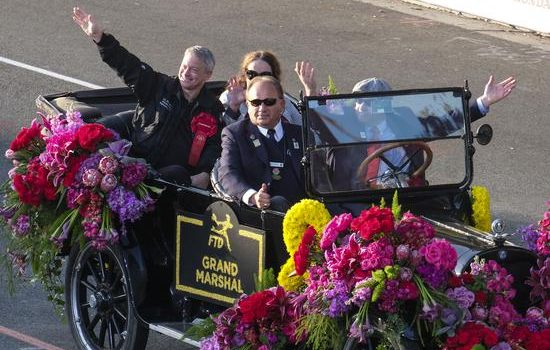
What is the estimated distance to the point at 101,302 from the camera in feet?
28.8

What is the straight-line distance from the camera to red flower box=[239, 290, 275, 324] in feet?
24.2

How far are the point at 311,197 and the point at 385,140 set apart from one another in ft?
1.77

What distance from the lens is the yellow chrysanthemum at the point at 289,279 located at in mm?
7477

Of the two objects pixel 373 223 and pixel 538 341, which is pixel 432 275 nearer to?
pixel 373 223

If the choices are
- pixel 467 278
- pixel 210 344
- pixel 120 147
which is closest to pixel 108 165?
pixel 120 147

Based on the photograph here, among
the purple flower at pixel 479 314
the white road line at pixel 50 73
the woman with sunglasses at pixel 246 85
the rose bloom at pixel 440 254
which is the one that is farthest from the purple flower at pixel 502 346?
the white road line at pixel 50 73

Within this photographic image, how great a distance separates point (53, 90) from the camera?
15.1 meters

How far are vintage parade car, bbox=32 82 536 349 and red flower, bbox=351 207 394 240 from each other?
2.12 feet

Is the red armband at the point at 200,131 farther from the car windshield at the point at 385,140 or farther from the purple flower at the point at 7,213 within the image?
the car windshield at the point at 385,140

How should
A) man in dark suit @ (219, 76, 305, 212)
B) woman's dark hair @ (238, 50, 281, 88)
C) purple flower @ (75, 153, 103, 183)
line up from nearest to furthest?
man in dark suit @ (219, 76, 305, 212) < purple flower @ (75, 153, 103, 183) < woman's dark hair @ (238, 50, 281, 88)

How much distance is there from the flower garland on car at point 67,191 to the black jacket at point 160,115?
0.47 m

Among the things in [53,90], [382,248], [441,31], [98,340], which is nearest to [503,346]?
[382,248]

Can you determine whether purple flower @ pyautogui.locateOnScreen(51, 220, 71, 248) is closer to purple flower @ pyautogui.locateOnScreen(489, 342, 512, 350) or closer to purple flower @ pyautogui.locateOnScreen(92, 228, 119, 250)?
purple flower @ pyautogui.locateOnScreen(92, 228, 119, 250)

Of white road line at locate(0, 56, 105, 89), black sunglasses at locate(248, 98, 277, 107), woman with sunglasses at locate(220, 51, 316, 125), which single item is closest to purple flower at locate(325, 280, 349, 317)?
black sunglasses at locate(248, 98, 277, 107)
